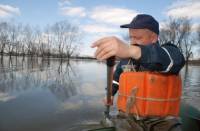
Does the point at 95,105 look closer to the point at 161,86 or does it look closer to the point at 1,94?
the point at 1,94

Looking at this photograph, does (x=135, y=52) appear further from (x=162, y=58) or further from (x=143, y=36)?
(x=143, y=36)

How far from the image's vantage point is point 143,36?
9.65 ft

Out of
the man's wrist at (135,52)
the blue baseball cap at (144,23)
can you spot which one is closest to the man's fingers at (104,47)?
the man's wrist at (135,52)

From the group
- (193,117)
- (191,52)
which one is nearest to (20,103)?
(193,117)

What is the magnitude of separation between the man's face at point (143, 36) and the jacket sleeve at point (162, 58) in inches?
14.0

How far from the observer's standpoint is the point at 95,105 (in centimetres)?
1016

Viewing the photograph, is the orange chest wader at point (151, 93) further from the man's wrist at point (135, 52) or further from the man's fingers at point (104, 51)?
the man's fingers at point (104, 51)

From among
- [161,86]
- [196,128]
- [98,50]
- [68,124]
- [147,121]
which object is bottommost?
[68,124]

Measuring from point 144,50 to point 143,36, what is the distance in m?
0.58

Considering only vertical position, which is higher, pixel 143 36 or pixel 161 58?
pixel 143 36

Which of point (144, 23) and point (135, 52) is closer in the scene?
point (135, 52)

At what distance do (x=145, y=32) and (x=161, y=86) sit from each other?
1.67 ft

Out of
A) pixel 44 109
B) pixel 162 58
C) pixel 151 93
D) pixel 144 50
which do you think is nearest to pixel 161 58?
pixel 162 58

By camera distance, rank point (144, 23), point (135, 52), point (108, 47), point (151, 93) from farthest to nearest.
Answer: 1. point (144, 23)
2. point (151, 93)
3. point (135, 52)
4. point (108, 47)
